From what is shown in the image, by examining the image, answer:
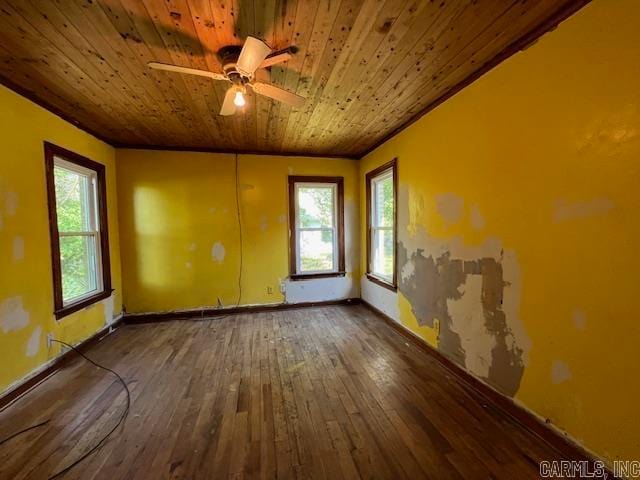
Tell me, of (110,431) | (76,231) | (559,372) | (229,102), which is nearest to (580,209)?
(559,372)

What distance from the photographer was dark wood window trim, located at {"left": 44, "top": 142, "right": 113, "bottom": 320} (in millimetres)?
2559

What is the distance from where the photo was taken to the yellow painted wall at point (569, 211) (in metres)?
1.29

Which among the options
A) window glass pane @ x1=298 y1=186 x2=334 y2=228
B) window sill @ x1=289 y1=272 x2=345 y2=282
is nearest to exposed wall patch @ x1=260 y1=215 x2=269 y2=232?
window glass pane @ x1=298 y1=186 x2=334 y2=228

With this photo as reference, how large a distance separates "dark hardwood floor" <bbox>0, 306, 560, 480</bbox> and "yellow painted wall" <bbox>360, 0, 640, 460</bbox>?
45 centimetres

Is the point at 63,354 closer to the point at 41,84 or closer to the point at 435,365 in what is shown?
the point at 41,84

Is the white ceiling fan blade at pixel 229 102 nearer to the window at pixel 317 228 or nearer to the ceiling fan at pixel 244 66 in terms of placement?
the ceiling fan at pixel 244 66

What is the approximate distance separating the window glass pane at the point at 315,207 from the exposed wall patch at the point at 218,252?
124cm

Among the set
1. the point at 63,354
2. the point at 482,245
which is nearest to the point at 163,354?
the point at 63,354

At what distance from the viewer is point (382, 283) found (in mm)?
3781

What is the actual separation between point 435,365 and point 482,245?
1.22 m

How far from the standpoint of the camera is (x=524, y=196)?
5.82 feet

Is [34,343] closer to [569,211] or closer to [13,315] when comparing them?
[13,315]

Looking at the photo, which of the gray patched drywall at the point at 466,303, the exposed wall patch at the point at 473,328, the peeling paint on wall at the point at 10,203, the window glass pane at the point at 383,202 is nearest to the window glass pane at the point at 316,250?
the window glass pane at the point at 383,202

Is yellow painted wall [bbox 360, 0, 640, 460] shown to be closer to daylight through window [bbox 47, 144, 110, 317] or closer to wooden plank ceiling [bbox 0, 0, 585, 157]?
wooden plank ceiling [bbox 0, 0, 585, 157]
